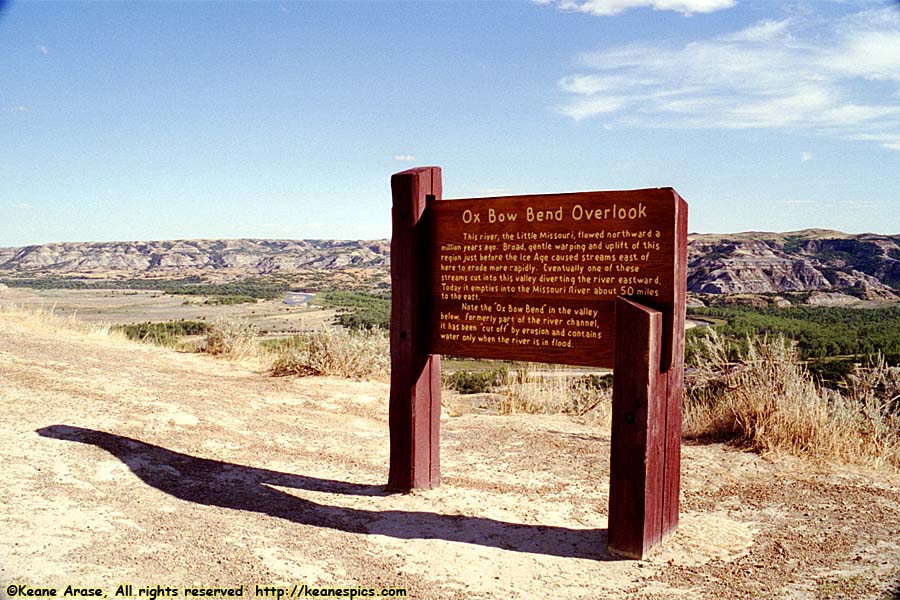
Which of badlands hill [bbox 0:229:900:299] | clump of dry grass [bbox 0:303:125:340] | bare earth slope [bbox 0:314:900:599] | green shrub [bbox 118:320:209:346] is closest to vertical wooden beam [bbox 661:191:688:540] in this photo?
bare earth slope [bbox 0:314:900:599]

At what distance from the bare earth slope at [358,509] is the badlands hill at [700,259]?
4588 centimetres

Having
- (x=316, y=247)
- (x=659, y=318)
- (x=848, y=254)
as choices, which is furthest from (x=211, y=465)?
(x=316, y=247)

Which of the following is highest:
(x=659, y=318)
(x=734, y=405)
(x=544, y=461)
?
(x=659, y=318)

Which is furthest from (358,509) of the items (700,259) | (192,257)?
(192,257)

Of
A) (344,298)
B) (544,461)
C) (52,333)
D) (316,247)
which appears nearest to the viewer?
(544,461)

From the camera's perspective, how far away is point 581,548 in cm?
443

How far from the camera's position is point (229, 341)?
12.2m

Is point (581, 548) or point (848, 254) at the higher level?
point (848, 254)

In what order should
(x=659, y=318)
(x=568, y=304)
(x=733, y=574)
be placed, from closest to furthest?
(x=733, y=574) → (x=659, y=318) → (x=568, y=304)

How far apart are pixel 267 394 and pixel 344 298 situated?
5047 cm

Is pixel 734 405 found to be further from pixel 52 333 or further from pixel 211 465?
pixel 52 333

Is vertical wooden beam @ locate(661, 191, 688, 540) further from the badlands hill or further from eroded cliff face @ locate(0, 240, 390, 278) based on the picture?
eroded cliff face @ locate(0, 240, 390, 278)

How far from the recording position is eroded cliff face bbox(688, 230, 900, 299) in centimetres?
5231

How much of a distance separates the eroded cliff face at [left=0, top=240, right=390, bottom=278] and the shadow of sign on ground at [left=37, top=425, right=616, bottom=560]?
107578mm
